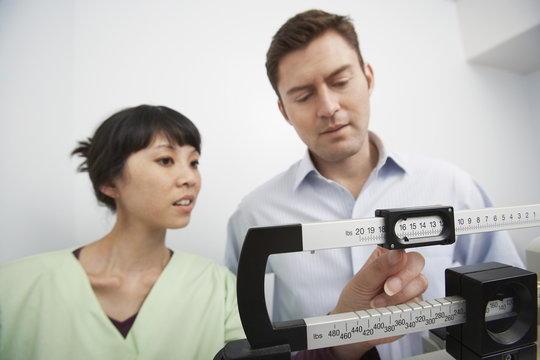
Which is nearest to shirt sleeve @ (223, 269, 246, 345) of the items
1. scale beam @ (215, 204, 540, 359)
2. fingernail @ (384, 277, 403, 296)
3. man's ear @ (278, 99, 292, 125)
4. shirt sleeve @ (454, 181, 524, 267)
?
scale beam @ (215, 204, 540, 359)

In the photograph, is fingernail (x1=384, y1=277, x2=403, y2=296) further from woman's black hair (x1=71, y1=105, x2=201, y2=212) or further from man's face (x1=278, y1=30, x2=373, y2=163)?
woman's black hair (x1=71, y1=105, x2=201, y2=212)

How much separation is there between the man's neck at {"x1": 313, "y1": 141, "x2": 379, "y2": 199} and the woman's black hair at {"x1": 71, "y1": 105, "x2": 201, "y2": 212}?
1.63 ft

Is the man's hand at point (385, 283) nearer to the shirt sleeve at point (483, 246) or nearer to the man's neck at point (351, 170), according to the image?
the man's neck at point (351, 170)

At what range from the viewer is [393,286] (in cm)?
50

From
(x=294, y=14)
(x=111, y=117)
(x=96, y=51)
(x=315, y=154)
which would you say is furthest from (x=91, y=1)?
(x=315, y=154)

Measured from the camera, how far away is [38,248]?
0.77 meters

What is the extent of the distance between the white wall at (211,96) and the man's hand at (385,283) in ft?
1.67

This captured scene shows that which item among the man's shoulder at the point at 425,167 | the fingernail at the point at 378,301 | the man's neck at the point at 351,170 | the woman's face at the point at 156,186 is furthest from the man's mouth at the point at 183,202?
the man's shoulder at the point at 425,167

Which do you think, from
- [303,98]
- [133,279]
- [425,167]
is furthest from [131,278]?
[425,167]

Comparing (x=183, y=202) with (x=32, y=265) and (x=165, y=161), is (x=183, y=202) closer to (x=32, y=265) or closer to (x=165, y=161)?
(x=165, y=161)

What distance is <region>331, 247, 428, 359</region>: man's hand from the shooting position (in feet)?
1.62

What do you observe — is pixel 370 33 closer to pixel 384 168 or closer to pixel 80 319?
pixel 384 168

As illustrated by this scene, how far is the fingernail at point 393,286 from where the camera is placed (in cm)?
49

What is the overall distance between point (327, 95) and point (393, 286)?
590mm
